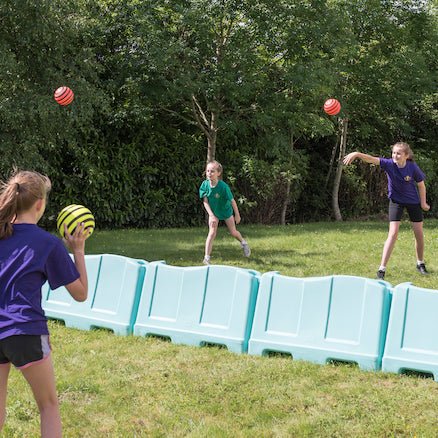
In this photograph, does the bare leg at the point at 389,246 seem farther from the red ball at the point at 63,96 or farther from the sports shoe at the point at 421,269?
the red ball at the point at 63,96

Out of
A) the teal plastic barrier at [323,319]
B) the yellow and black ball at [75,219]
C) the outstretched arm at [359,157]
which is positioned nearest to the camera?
the yellow and black ball at [75,219]

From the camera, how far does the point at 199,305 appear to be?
5.32 m

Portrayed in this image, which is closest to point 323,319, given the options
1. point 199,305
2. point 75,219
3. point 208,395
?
point 199,305

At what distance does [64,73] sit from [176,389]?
9.23m

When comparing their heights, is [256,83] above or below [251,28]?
below

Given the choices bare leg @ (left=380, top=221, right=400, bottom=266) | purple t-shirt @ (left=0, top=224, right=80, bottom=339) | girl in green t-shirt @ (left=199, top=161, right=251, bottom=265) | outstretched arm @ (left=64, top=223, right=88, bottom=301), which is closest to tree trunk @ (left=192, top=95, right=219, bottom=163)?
girl in green t-shirt @ (left=199, top=161, right=251, bottom=265)

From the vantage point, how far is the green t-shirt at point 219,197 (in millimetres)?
8875

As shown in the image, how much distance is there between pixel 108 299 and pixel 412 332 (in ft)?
9.37

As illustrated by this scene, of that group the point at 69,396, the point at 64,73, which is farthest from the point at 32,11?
the point at 69,396

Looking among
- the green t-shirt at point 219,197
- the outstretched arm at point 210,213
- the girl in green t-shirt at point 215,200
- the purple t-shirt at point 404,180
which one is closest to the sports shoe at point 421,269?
→ the purple t-shirt at point 404,180

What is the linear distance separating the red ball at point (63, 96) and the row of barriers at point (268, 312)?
17.1 ft

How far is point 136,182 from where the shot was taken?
16.0 meters

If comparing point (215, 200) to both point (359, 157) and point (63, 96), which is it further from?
point (63, 96)

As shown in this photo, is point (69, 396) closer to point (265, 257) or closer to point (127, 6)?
point (265, 257)
